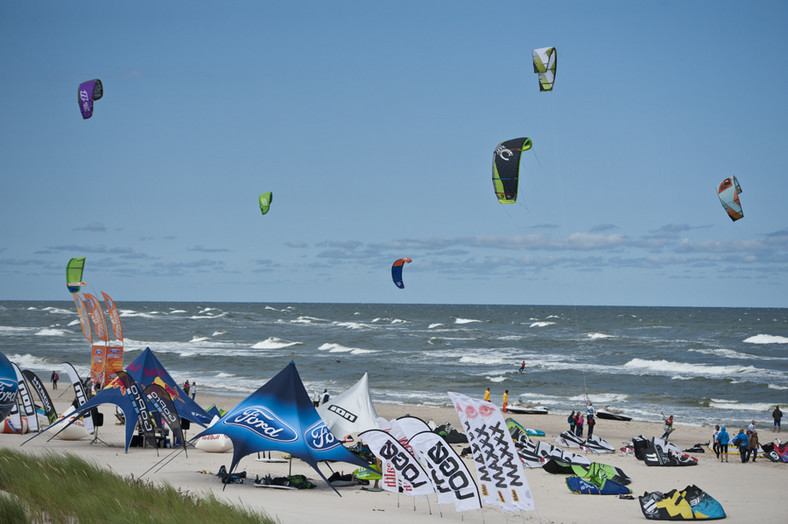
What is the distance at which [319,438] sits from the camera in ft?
42.4

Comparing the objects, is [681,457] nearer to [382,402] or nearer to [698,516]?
[698,516]

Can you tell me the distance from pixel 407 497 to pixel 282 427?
2.46m

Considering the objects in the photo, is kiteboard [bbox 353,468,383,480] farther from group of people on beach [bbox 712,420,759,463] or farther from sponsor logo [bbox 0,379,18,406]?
group of people on beach [bbox 712,420,759,463]

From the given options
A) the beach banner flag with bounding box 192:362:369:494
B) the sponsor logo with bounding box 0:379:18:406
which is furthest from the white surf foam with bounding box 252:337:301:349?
the beach banner flag with bounding box 192:362:369:494

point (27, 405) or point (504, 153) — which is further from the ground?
point (504, 153)

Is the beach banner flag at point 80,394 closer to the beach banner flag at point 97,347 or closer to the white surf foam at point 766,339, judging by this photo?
the beach banner flag at point 97,347

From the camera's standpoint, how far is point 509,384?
121 ft

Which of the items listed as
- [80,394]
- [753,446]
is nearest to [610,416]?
[753,446]

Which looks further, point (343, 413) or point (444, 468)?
point (343, 413)

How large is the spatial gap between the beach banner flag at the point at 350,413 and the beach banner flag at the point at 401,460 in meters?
4.50

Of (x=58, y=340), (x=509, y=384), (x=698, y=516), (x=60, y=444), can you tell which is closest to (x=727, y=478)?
(x=698, y=516)

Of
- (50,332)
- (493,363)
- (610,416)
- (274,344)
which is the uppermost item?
(610,416)

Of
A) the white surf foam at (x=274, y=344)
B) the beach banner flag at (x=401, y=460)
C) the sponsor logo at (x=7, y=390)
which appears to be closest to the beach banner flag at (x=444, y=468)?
the beach banner flag at (x=401, y=460)

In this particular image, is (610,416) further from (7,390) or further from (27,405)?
(7,390)
